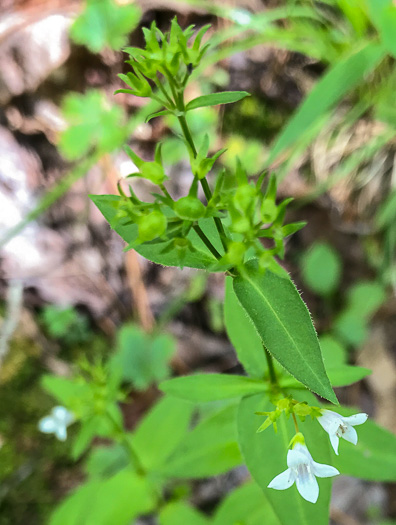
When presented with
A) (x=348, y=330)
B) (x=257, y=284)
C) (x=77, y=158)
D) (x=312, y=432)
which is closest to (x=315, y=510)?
(x=312, y=432)

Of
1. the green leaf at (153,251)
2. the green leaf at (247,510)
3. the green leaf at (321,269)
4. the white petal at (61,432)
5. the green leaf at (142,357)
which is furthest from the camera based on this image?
the green leaf at (321,269)

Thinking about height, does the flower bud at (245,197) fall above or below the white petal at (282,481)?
above

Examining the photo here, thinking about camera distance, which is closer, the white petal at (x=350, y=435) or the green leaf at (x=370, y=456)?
the white petal at (x=350, y=435)

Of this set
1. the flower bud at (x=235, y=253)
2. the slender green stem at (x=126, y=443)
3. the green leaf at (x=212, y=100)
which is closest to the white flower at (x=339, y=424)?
the flower bud at (x=235, y=253)

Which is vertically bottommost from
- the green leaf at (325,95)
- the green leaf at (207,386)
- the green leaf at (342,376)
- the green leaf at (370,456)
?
the green leaf at (370,456)

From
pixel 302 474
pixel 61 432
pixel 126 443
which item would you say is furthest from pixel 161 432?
pixel 302 474

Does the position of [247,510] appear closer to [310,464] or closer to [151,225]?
[310,464]

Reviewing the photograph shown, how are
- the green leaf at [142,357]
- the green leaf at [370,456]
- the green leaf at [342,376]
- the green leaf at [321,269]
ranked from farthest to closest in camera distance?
the green leaf at [321,269] → the green leaf at [142,357] → the green leaf at [370,456] → the green leaf at [342,376]

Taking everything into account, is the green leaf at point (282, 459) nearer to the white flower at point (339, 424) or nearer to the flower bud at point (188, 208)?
the white flower at point (339, 424)
